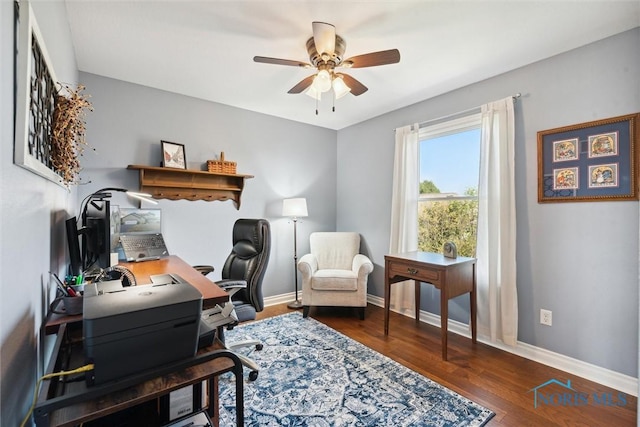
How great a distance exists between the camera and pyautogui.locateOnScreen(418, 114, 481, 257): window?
9.32 ft

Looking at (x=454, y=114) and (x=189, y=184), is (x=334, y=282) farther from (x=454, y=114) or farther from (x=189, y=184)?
(x=454, y=114)

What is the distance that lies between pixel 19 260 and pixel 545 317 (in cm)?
310

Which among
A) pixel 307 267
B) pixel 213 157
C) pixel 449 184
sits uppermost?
pixel 213 157

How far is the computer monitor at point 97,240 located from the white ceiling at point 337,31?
1.27m

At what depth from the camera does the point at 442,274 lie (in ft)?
7.67

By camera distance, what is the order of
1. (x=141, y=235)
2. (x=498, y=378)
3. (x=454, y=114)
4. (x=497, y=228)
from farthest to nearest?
(x=454, y=114), (x=141, y=235), (x=497, y=228), (x=498, y=378)

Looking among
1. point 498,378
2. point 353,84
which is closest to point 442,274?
point 498,378

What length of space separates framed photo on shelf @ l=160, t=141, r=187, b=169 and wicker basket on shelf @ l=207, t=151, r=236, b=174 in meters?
0.26

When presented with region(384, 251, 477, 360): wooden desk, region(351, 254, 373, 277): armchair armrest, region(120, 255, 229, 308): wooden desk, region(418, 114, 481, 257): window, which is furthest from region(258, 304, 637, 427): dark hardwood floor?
region(120, 255, 229, 308): wooden desk

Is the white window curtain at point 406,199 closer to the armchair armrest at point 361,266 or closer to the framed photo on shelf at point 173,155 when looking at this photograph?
the armchair armrest at point 361,266

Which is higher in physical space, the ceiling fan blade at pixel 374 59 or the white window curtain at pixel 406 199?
the ceiling fan blade at pixel 374 59

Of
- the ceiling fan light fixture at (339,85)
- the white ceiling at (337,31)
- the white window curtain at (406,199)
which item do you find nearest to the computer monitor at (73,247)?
the white ceiling at (337,31)

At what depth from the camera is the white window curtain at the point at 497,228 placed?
242 centimetres

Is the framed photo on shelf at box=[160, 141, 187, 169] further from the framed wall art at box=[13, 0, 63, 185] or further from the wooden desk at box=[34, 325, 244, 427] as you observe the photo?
the wooden desk at box=[34, 325, 244, 427]
